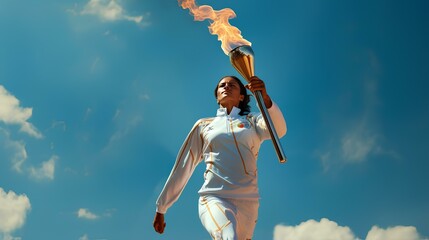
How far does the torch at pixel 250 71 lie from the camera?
546cm

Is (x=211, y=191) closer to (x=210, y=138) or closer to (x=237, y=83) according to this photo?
(x=210, y=138)

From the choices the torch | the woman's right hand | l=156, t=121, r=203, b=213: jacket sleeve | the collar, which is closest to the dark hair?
the collar

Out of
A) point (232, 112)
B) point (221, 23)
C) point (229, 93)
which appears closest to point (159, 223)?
point (232, 112)

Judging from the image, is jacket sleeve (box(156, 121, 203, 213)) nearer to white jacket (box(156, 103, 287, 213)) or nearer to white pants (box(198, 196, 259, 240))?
white jacket (box(156, 103, 287, 213))

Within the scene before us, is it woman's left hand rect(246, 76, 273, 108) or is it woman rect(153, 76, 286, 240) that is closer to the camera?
woman rect(153, 76, 286, 240)

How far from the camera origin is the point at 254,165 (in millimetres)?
5660

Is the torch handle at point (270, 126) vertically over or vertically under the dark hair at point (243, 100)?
under

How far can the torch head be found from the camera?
231 inches

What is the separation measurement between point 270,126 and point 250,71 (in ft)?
2.51

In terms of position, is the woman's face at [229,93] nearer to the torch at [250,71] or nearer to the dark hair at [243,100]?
the dark hair at [243,100]

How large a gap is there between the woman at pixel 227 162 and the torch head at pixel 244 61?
0.24 m

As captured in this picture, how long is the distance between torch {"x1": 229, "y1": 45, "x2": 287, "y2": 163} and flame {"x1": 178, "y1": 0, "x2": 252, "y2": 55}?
0.19 meters

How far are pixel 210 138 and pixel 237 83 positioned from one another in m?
0.90

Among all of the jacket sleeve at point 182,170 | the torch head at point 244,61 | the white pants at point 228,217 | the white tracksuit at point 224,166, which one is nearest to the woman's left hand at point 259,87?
the white tracksuit at point 224,166
